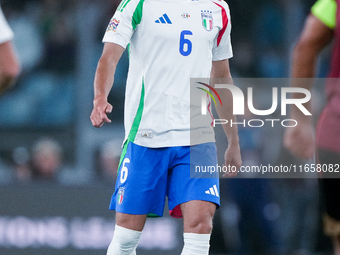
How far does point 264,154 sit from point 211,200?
2.79 meters

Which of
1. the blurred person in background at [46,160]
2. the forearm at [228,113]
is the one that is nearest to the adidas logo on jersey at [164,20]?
the forearm at [228,113]

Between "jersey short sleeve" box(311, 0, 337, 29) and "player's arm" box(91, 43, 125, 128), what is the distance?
3.84 feet

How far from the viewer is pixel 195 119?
3.32 meters

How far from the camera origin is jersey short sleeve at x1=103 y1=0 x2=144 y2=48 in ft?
10.7

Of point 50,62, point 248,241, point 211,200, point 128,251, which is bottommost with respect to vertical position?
point 248,241

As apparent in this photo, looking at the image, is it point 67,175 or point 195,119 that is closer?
point 195,119

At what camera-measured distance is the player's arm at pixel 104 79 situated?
2901 millimetres

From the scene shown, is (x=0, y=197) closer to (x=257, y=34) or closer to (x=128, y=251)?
(x=128, y=251)

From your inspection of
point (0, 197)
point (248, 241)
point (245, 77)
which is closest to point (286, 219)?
point (248, 241)

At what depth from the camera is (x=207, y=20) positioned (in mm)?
3420

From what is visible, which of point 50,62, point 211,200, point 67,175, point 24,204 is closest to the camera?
point 211,200

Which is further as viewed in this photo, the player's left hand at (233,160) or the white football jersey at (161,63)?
the player's left hand at (233,160)

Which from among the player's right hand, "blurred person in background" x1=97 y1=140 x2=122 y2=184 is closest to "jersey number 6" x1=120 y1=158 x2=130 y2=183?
the player's right hand

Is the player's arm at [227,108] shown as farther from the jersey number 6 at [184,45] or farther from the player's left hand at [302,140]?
the player's left hand at [302,140]
